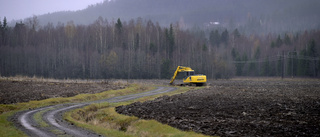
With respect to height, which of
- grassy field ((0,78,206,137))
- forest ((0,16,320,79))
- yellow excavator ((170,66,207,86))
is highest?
forest ((0,16,320,79))

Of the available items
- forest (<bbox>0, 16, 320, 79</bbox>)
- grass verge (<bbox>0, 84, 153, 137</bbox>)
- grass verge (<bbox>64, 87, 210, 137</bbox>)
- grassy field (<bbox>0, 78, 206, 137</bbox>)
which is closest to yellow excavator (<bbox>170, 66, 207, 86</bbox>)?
grass verge (<bbox>0, 84, 153, 137</bbox>)

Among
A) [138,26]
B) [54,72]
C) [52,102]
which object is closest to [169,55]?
[138,26]

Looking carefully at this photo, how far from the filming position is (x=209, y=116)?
67.4ft

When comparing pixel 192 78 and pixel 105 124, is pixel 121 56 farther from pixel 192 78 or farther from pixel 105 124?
pixel 105 124

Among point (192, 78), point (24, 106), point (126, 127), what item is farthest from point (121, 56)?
point (126, 127)

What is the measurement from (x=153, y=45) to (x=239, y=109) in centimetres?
9125

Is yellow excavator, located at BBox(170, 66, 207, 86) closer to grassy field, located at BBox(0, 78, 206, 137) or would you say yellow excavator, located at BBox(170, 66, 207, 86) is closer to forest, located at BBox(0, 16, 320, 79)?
grassy field, located at BBox(0, 78, 206, 137)

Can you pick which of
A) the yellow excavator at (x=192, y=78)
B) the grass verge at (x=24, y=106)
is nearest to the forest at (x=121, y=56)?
the yellow excavator at (x=192, y=78)

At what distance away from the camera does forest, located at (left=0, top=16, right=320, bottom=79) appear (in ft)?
341

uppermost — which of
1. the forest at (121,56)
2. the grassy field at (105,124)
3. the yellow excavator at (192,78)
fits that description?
the forest at (121,56)

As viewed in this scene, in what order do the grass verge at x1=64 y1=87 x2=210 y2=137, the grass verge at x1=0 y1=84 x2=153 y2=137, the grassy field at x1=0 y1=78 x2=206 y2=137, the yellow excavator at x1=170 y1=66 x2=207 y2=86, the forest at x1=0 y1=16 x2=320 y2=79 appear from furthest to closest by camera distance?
the forest at x1=0 y1=16 x2=320 y2=79 → the yellow excavator at x1=170 y1=66 x2=207 y2=86 → the grass verge at x1=0 y1=84 x2=153 y2=137 → the grassy field at x1=0 y1=78 x2=206 y2=137 → the grass verge at x1=64 y1=87 x2=210 y2=137

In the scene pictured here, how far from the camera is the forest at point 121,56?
10381 centimetres

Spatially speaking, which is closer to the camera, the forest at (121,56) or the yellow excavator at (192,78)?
the yellow excavator at (192,78)

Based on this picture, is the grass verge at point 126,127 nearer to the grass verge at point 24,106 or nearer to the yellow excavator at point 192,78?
the grass verge at point 24,106
